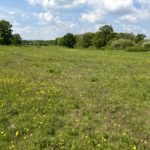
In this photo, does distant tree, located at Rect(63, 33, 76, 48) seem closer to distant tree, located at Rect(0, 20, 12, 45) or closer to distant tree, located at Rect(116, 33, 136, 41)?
distant tree, located at Rect(116, 33, 136, 41)

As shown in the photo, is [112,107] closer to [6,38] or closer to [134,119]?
[134,119]

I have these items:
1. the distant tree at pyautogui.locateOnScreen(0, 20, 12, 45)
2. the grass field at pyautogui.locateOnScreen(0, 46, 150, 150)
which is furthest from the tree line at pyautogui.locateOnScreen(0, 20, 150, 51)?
the grass field at pyautogui.locateOnScreen(0, 46, 150, 150)

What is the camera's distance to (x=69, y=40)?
376ft

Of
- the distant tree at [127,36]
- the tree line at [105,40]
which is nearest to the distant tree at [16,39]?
the tree line at [105,40]

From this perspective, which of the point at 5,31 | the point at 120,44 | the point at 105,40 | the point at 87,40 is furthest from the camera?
the point at 87,40

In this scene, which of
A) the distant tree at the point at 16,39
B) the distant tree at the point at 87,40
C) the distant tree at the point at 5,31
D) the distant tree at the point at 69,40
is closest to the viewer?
the distant tree at the point at 5,31

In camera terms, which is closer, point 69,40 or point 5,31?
point 5,31

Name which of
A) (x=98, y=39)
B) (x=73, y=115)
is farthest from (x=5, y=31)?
(x=73, y=115)

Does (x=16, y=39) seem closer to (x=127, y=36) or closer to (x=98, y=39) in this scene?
(x=98, y=39)

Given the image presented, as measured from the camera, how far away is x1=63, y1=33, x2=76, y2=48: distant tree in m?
113

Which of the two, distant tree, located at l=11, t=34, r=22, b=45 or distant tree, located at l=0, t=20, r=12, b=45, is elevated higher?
distant tree, located at l=0, t=20, r=12, b=45

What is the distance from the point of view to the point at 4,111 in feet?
35.7

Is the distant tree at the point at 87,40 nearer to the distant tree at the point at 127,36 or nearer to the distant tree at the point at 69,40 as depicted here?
the distant tree at the point at 69,40

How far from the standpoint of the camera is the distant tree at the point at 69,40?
113 metres
